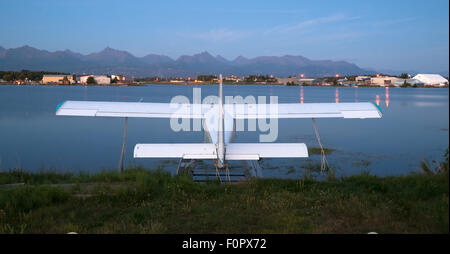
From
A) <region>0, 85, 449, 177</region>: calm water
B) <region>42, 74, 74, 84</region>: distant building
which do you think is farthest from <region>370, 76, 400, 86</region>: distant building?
<region>42, 74, 74, 84</region>: distant building

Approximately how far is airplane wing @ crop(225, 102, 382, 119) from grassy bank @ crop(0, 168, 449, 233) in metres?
3.78

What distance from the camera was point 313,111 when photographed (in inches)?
384

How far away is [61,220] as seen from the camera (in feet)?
13.4

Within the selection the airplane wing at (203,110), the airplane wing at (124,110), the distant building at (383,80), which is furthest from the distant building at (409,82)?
the airplane wing at (124,110)

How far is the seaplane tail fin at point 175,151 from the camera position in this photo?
24.4 ft

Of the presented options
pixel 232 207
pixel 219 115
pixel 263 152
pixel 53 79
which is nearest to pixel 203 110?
pixel 219 115

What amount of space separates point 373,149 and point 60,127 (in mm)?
15711

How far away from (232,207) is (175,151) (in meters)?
3.27

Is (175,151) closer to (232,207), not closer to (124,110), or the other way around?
(124,110)

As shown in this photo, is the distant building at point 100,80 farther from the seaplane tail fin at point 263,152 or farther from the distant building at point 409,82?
the seaplane tail fin at point 263,152

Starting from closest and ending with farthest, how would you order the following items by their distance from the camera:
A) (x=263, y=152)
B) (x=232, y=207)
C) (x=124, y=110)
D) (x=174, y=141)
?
(x=232, y=207) → (x=263, y=152) → (x=124, y=110) → (x=174, y=141)

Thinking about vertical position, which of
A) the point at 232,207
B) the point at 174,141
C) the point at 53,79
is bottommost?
the point at 174,141

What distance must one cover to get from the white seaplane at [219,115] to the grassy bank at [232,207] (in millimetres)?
1765
